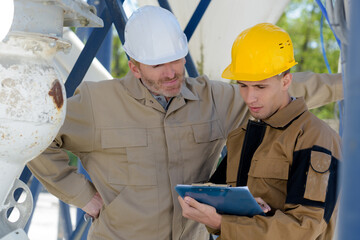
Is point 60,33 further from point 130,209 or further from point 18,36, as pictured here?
point 130,209

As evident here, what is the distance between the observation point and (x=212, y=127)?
3.07 m

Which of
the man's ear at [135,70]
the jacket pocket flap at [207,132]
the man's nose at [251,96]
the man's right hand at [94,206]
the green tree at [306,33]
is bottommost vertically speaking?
the green tree at [306,33]

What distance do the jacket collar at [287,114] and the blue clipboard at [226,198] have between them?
37 centimetres

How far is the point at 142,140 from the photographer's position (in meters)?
2.95

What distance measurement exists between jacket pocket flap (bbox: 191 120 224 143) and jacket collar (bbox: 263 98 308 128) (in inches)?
26.6

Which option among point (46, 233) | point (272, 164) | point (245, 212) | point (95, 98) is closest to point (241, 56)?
point (272, 164)

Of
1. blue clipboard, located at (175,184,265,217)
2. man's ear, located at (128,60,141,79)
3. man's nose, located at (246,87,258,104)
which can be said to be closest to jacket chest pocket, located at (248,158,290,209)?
blue clipboard, located at (175,184,265,217)

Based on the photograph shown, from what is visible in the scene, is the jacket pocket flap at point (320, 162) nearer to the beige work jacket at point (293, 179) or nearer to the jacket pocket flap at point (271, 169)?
the beige work jacket at point (293, 179)

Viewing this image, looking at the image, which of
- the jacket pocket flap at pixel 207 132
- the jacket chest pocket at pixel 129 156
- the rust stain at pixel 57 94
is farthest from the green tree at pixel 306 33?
the rust stain at pixel 57 94

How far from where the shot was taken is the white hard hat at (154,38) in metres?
2.94

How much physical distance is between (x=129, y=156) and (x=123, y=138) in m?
0.10

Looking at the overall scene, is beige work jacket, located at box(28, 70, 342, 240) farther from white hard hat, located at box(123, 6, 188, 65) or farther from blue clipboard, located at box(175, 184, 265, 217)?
blue clipboard, located at box(175, 184, 265, 217)

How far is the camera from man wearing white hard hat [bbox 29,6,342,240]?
9.51 ft

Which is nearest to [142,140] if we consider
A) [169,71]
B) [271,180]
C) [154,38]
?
[169,71]
